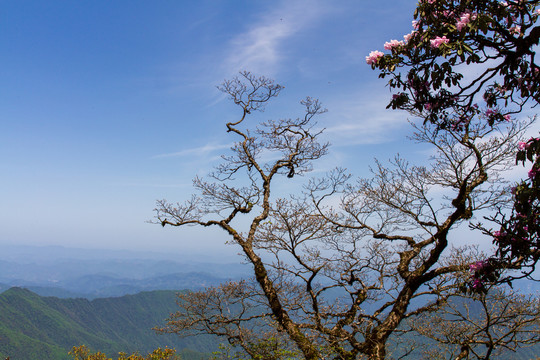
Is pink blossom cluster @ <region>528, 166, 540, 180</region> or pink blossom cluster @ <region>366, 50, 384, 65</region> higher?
pink blossom cluster @ <region>366, 50, 384, 65</region>

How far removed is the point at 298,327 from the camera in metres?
7.76

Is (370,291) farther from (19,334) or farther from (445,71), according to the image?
(19,334)

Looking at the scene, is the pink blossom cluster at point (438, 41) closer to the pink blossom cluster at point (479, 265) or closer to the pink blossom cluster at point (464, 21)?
the pink blossom cluster at point (464, 21)

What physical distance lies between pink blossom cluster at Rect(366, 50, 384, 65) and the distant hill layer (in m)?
121

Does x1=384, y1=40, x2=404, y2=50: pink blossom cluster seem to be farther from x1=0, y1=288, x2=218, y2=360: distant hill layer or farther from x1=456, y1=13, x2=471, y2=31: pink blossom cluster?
x1=0, y1=288, x2=218, y2=360: distant hill layer

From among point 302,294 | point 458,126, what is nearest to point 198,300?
point 302,294

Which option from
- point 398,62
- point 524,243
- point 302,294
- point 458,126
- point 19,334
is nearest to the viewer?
point 524,243

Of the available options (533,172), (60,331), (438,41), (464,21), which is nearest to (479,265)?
(533,172)

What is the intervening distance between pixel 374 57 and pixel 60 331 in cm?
18535

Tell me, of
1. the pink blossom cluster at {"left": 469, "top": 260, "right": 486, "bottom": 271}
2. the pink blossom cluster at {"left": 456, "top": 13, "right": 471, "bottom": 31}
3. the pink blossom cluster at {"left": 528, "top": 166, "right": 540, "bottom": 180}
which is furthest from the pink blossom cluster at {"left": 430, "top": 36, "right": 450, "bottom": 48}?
the pink blossom cluster at {"left": 469, "top": 260, "right": 486, "bottom": 271}

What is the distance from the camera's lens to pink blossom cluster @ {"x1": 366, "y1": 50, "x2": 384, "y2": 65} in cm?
436

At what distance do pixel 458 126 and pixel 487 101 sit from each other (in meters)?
0.54

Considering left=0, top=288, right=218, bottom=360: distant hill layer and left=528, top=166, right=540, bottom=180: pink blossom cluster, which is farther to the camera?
left=0, top=288, right=218, bottom=360: distant hill layer

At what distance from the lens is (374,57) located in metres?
4.39
